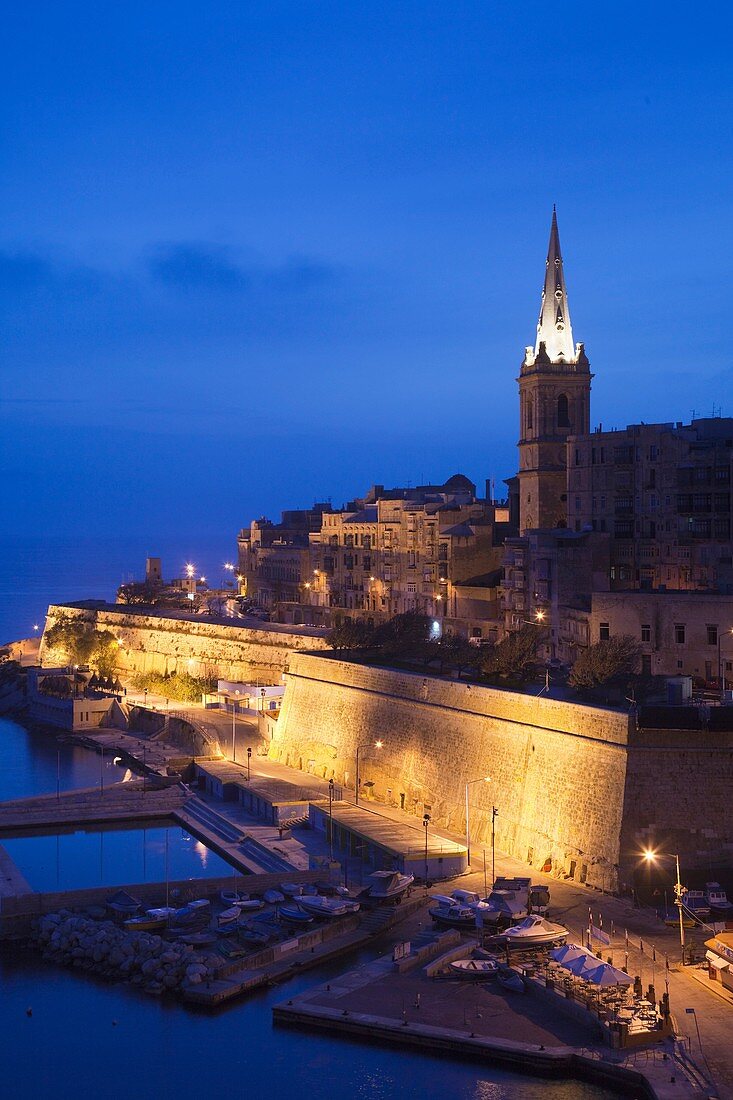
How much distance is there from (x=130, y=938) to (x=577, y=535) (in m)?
19.6

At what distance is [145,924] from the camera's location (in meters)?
24.2

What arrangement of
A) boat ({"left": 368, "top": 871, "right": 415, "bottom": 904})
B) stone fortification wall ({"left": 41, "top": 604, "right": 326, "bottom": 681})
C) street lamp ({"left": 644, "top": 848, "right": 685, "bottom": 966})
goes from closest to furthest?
street lamp ({"left": 644, "top": 848, "right": 685, "bottom": 966}) → boat ({"left": 368, "top": 871, "right": 415, "bottom": 904}) → stone fortification wall ({"left": 41, "top": 604, "right": 326, "bottom": 681})

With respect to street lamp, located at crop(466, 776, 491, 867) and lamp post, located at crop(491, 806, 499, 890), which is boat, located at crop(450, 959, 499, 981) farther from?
street lamp, located at crop(466, 776, 491, 867)

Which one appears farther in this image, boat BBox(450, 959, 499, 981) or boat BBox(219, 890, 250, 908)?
boat BBox(219, 890, 250, 908)

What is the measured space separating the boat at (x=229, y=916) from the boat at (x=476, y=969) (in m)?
4.58

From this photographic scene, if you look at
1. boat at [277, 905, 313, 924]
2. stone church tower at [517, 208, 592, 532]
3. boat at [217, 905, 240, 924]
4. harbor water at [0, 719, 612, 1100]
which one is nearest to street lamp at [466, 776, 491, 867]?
boat at [277, 905, 313, 924]

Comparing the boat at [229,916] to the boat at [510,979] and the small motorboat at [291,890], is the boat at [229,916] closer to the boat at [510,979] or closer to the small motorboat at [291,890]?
the small motorboat at [291,890]

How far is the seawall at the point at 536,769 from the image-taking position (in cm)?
2411

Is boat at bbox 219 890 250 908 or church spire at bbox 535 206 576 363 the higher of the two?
church spire at bbox 535 206 576 363

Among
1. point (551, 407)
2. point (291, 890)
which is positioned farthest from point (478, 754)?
point (551, 407)

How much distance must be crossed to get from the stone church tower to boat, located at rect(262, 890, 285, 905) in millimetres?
20191

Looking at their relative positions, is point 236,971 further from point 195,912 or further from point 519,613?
point 519,613

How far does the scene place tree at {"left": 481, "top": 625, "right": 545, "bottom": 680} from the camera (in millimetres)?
32844

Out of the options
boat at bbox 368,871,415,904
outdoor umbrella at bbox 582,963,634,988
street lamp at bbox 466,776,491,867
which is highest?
street lamp at bbox 466,776,491,867
